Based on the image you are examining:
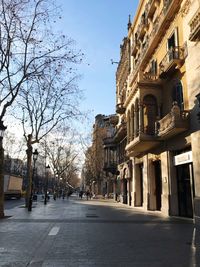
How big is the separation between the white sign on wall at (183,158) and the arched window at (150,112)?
3774mm

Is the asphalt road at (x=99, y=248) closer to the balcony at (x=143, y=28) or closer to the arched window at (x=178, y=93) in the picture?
the arched window at (x=178, y=93)

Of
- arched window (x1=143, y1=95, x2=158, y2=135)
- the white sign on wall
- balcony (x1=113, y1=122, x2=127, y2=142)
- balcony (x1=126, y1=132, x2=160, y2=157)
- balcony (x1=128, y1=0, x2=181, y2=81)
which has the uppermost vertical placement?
balcony (x1=128, y1=0, x2=181, y2=81)

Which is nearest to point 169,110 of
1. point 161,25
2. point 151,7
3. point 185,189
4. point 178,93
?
point 178,93

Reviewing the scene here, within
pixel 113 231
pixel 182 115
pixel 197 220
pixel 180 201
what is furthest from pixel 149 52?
pixel 113 231

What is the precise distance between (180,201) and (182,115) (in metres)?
5.32

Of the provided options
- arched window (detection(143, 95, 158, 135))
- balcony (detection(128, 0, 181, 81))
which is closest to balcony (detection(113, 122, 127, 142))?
balcony (detection(128, 0, 181, 81))

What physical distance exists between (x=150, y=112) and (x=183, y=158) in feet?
21.2

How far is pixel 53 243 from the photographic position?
29.7ft

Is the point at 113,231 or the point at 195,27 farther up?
the point at 195,27

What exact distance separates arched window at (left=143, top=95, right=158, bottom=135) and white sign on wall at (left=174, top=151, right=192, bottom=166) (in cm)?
377

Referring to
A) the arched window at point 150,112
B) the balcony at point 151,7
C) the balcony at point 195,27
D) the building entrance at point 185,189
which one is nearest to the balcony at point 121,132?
the arched window at point 150,112

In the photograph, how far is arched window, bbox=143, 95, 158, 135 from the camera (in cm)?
2214

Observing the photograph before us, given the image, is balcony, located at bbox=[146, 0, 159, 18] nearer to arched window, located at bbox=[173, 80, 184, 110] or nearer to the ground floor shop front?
arched window, located at bbox=[173, 80, 184, 110]

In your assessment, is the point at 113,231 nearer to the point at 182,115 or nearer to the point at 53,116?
the point at 182,115
